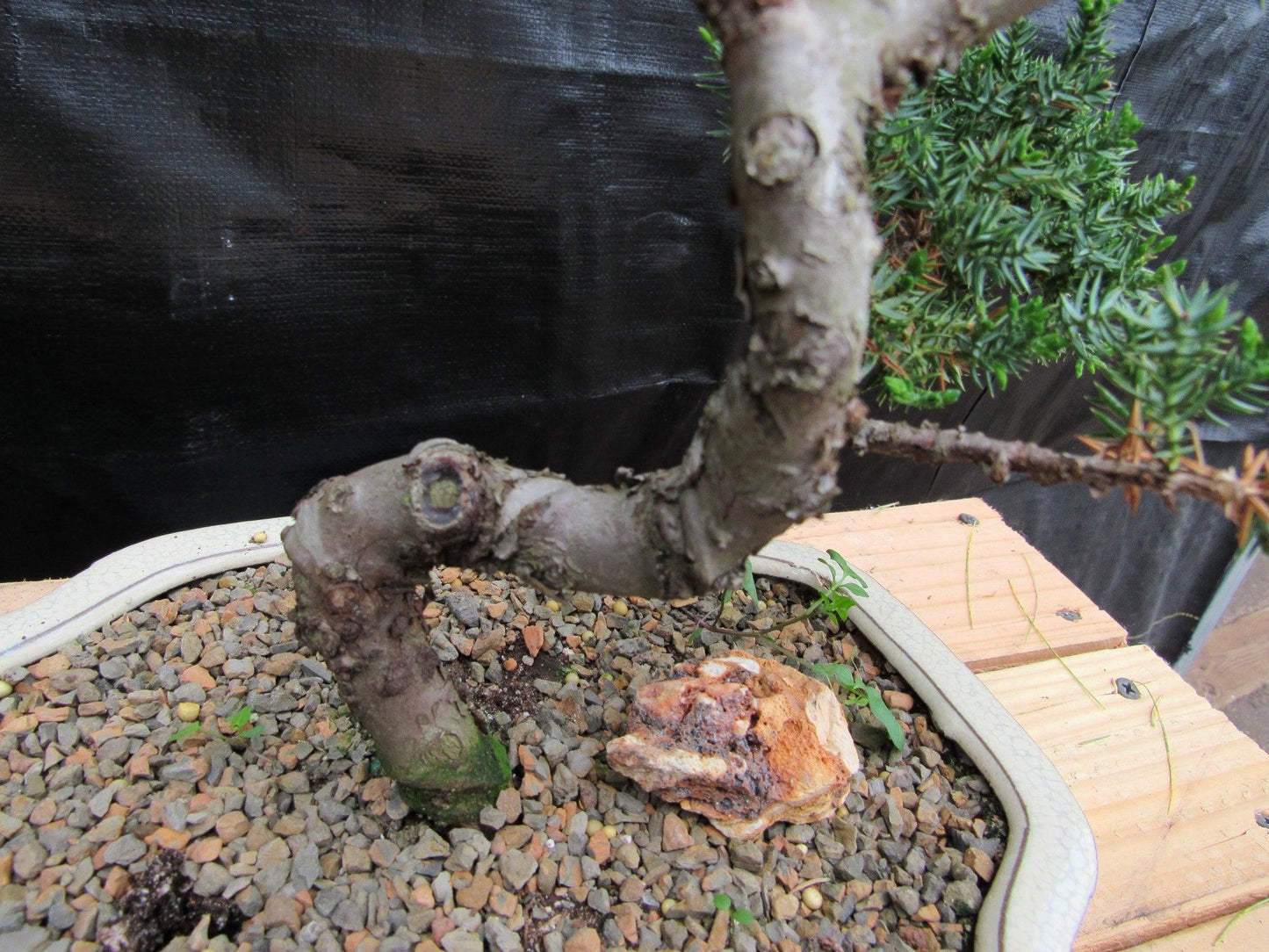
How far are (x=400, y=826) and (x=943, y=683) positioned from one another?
0.66 metres

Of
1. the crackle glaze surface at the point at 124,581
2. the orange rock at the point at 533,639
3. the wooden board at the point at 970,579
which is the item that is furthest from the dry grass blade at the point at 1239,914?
the crackle glaze surface at the point at 124,581

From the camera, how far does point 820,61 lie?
479mm

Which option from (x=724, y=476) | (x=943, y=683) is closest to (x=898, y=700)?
(x=943, y=683)

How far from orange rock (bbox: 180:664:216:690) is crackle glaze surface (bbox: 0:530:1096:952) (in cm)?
13

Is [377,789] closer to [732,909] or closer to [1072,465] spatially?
[732,909]

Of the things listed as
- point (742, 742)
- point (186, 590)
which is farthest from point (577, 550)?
point (186, 590)

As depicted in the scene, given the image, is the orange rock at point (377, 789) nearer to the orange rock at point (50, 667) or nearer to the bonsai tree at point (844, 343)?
the bonsai tree at point (844, 343)

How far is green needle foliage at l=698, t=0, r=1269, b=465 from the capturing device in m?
0.68

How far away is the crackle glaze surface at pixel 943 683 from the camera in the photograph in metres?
0.82

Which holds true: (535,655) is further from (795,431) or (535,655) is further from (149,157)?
(149,157)

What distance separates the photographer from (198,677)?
3.24 ft

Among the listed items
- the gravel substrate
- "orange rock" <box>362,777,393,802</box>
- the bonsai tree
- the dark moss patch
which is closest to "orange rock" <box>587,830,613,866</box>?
the gravel substrate

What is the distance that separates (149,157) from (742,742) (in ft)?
3.70

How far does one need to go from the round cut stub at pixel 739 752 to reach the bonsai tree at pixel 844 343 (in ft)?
0.54
